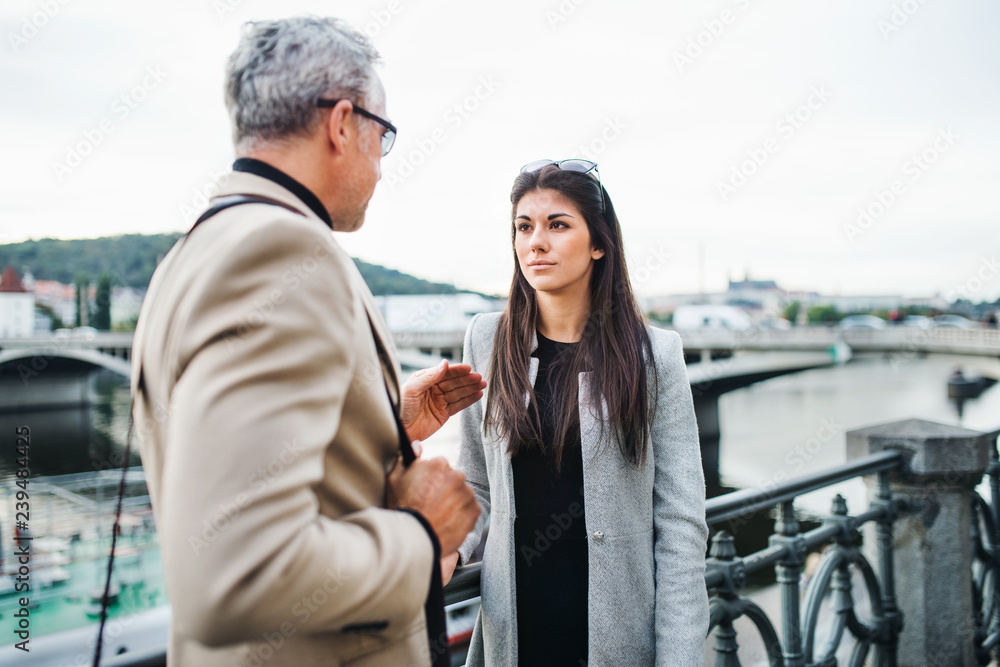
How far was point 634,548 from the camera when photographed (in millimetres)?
1528

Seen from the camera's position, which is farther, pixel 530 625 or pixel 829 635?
pixel 829 635

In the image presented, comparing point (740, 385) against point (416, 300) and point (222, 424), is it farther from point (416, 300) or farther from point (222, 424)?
point (222, 424)

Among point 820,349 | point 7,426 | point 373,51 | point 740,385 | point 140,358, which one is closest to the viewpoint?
point 140,358

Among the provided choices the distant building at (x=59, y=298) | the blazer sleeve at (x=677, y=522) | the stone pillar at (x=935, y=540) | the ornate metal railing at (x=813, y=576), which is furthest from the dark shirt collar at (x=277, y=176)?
the distant building at (x=59, y=298)

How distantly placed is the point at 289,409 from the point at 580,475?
1052 mm

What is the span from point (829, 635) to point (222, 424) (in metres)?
2.54

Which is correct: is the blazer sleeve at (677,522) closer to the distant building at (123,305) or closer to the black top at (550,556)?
the black top at (550,556)

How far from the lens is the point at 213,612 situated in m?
0.66

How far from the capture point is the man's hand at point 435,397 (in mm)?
1266

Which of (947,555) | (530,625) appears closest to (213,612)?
(530,625)

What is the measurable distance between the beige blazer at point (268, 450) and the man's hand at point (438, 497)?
0.15 ft

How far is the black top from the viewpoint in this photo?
1543 mm

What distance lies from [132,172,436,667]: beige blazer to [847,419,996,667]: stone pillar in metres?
2.71

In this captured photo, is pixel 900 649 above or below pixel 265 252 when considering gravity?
below
